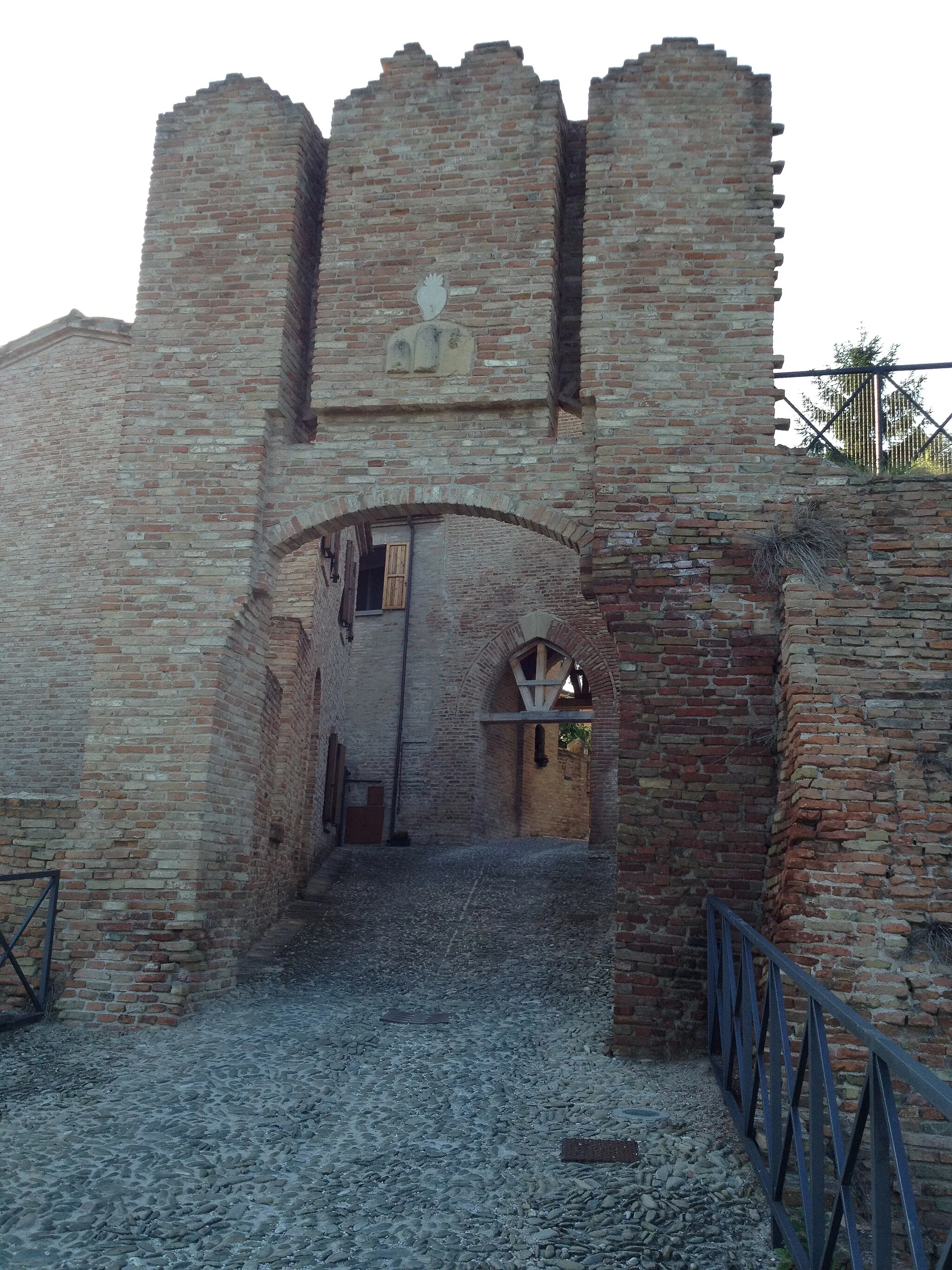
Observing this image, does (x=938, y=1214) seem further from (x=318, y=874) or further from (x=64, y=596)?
(x=64, y=596)

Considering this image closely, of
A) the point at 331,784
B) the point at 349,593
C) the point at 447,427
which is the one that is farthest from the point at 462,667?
the point at 447,427

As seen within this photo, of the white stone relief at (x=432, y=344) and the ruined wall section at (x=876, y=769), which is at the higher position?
the white stone relief at (x=432, y=344)

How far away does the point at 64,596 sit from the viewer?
41.1ft

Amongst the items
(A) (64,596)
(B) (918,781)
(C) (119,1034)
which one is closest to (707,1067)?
(B) (918,781)

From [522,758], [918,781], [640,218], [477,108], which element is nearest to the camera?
[918,781]

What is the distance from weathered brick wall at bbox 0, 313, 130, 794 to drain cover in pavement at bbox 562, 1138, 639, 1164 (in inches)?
332

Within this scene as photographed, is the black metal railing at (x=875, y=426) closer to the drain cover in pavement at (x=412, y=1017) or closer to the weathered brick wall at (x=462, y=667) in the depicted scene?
the drain cover in pavement at (x=412, y=1017)

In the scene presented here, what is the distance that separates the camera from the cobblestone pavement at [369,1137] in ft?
13.0

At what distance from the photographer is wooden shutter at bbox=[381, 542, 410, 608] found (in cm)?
1903

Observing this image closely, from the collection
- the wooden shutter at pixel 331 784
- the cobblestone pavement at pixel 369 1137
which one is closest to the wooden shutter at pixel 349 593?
the wooden shutter at pixel 331 784

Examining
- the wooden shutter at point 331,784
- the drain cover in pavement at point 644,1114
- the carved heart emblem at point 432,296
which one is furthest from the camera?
the wooden shutter at point 331,784

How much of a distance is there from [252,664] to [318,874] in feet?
17.1

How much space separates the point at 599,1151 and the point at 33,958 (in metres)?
4.43

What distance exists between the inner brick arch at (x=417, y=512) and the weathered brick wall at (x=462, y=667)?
336 inches
